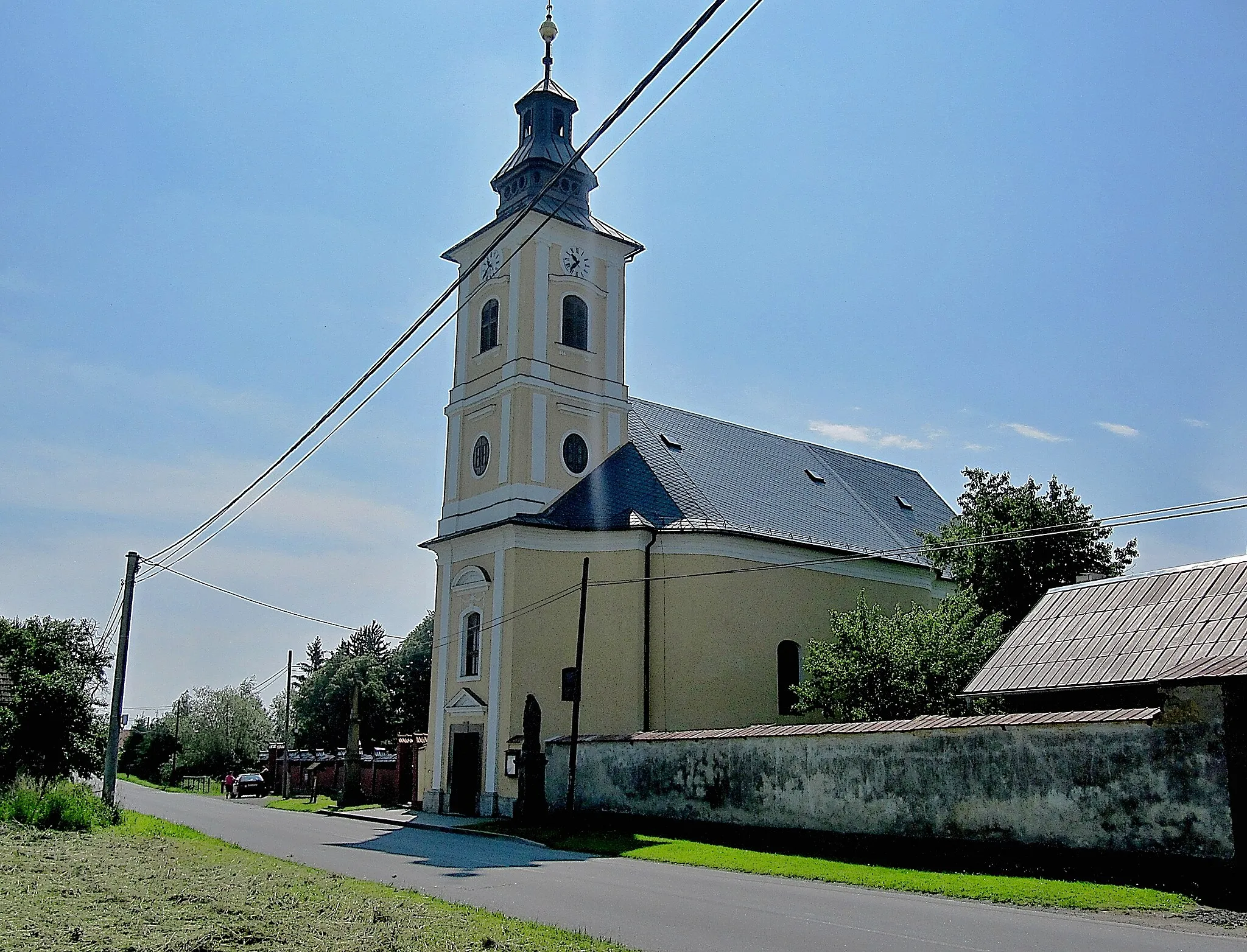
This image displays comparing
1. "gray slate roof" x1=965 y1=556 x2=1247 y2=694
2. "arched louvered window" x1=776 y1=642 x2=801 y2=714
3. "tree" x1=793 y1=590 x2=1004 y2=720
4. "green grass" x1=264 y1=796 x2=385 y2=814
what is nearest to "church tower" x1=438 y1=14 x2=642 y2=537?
"arched louvered window" x1=776 y1=642 x2=801 y2=714

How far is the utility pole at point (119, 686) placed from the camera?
23.3 metres

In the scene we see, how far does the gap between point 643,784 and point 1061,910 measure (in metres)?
11.7

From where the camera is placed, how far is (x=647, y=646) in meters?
30.2

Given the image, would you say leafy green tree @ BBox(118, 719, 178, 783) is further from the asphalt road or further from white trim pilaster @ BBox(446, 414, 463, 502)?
the asphalt road

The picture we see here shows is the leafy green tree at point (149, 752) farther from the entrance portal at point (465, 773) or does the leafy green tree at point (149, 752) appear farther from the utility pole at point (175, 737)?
the entrance portal at point (465, 773)

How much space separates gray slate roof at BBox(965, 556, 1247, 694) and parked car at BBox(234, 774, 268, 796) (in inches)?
1556

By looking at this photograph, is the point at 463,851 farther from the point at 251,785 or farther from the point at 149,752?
the point at 149,752

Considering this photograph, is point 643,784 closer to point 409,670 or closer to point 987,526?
point 987,526

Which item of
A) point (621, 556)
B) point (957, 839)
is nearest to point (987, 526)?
point (621, 556)

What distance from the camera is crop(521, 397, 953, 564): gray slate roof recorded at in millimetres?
31688

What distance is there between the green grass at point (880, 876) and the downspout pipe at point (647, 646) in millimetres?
6679

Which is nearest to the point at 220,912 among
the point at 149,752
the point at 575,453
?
the point at 575,453

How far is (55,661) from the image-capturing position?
30.7m

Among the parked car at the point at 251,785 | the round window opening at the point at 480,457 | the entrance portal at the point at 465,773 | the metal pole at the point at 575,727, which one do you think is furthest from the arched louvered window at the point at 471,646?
the parked car at the point at 251,785
